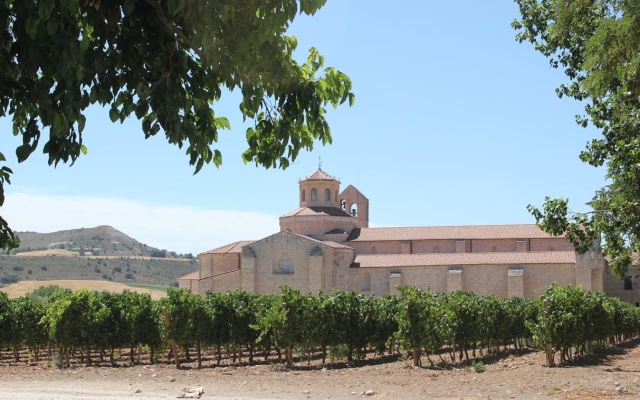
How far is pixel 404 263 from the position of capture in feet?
166

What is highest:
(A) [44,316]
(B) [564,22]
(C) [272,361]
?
(B) [564,22]

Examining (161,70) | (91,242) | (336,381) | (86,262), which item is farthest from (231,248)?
(91,242)

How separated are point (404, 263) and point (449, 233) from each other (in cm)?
672

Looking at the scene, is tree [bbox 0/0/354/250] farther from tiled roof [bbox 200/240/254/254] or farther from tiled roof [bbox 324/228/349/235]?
tiled roof [bbox 324/228/349/235]

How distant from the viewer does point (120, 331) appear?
20562mm

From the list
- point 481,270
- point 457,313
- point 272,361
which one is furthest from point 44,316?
point 481,270

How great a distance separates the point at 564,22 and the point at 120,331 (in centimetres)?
1475

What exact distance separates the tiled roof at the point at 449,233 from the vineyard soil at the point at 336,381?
3603cm

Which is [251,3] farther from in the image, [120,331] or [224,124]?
[120,331]

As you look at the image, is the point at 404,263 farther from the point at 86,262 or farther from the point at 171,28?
the point at 86,262

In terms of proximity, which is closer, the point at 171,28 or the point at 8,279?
the point at 171,28

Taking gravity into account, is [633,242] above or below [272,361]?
above

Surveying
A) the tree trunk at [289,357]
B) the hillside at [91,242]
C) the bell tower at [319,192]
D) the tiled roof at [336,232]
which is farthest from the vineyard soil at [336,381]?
the hillside at [91,242]

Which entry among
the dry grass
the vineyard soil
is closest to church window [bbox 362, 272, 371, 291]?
the vineyard soil
